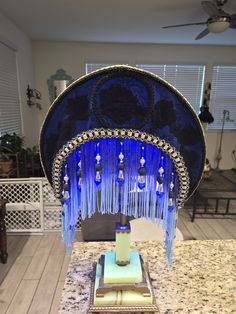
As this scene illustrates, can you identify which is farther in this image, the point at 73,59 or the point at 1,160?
the point at 73,59

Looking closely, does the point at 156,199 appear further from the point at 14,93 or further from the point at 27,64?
the point at 27,64

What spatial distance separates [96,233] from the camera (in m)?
2.51

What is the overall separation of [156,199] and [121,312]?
0.37 m

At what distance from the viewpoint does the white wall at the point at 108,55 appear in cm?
501

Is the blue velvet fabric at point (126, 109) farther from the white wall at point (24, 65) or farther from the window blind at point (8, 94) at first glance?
the white wall at point (24, 65)

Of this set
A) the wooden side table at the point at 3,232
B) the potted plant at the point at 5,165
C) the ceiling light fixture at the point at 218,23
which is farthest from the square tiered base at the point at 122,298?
the ceiling light fixture at the point at 218,23

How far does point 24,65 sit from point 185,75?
3347 millimetres

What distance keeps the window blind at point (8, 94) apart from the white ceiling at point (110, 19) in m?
0.56

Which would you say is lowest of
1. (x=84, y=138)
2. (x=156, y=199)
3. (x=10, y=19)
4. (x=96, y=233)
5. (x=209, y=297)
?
(x=96, y=233)

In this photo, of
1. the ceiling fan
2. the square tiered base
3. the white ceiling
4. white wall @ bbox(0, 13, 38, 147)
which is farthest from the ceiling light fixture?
the square tiered base

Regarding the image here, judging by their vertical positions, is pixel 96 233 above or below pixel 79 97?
below

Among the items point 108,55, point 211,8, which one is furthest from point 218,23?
point 108,55

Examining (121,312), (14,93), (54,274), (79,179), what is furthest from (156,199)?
(14,93)

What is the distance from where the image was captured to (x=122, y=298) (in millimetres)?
780
